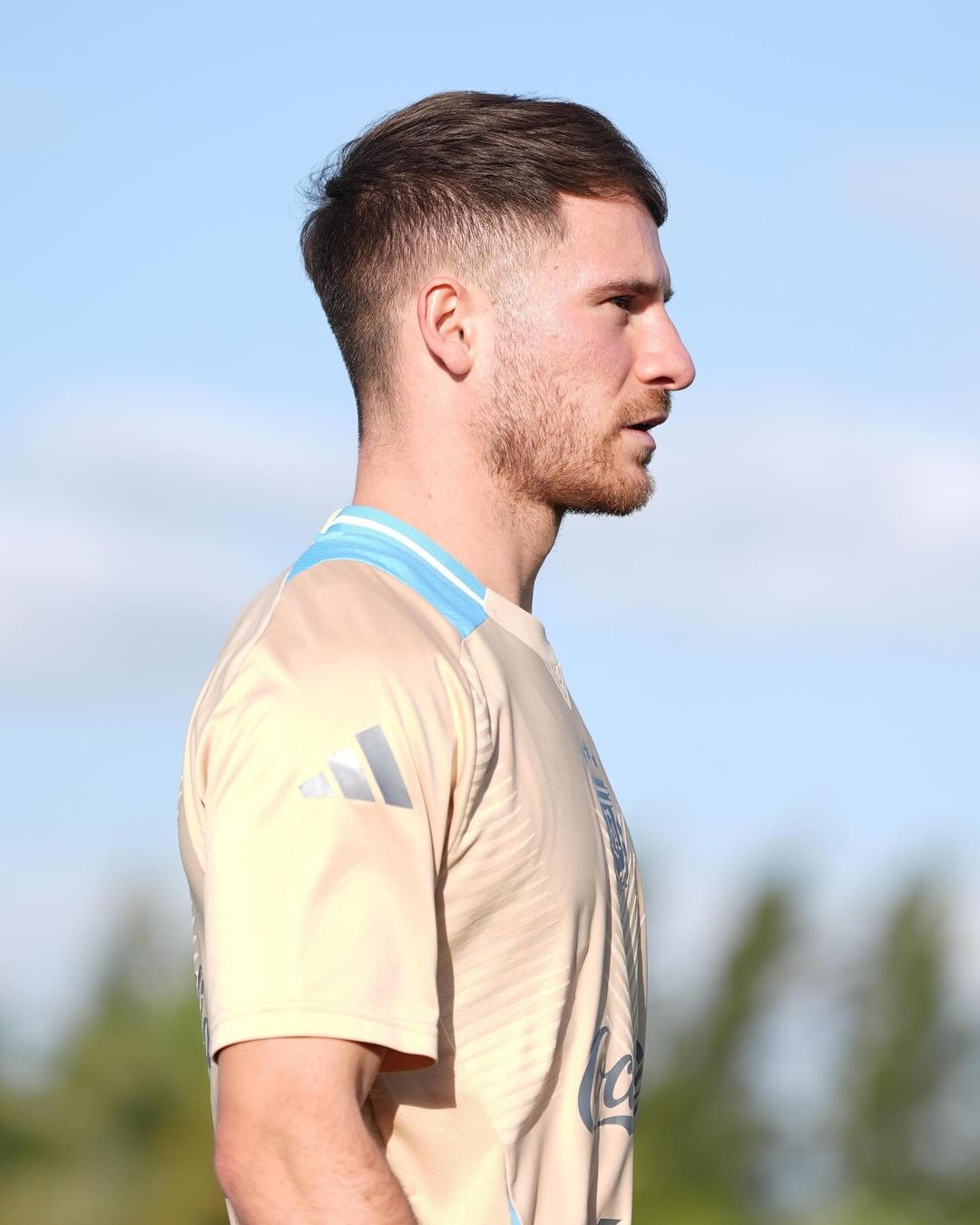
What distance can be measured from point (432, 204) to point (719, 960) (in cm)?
3029

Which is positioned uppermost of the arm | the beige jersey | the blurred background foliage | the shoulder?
the shoulder

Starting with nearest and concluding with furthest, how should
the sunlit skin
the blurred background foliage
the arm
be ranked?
the arm → the sunlit skin → the blurred background foliage

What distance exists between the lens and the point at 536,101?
3062 millimetres

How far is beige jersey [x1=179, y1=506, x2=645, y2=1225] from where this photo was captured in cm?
222

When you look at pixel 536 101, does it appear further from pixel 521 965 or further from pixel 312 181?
pixel 521 965

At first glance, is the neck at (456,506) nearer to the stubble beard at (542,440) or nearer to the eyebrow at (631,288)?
the stubble beard at (542,440)

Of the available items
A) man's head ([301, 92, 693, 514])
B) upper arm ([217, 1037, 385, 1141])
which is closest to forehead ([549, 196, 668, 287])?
man's head ([301, 92, 693, 514])

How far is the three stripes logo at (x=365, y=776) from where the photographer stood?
7.38 ft

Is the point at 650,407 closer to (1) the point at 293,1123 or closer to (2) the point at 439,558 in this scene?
(2) the point at 439,558

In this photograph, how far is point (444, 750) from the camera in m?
2.33

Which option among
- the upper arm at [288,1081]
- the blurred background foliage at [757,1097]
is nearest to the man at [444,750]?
the upper arm at [288,1081]

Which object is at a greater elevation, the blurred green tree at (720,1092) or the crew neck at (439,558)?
the crew neck at (439,558)

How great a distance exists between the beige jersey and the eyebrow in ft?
1.68

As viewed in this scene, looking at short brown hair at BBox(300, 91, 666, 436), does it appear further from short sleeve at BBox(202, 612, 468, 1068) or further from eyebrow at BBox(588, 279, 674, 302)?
short sleeve at BBox(202, 612, 468, 1068)
